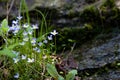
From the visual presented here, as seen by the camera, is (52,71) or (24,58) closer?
(52,71)

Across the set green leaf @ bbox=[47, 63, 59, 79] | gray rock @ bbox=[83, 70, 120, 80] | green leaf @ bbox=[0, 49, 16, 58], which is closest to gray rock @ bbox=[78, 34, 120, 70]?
gray rock @ bbox=[83, 70, 120, 80]

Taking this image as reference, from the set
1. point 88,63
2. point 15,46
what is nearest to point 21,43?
point 15,46

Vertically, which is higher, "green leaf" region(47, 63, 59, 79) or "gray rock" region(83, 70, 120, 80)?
"green leaf" region(47, 63, 59, 79)

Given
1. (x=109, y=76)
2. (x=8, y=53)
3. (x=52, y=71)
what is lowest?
(x=109, y=76)

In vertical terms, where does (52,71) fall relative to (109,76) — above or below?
above

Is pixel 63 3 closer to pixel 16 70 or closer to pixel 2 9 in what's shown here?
pixel 2 9

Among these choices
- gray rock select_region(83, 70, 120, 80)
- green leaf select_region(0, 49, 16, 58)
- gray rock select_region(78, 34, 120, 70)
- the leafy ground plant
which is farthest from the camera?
gray rock select_region(78, 34, 120, 70)

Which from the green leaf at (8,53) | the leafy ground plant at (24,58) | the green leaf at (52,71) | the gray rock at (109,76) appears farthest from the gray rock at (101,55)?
the green leaf at (8,53)

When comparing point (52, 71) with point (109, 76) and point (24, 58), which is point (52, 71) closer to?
point (24, 58)

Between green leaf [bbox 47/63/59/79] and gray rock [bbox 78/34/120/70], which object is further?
gray rock [bbox 78/34/120/70]

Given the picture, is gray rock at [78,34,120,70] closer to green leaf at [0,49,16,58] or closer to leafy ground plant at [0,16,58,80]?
leafy ground plant at [0,16,58,80]

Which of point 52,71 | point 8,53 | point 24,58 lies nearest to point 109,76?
point 52,71
